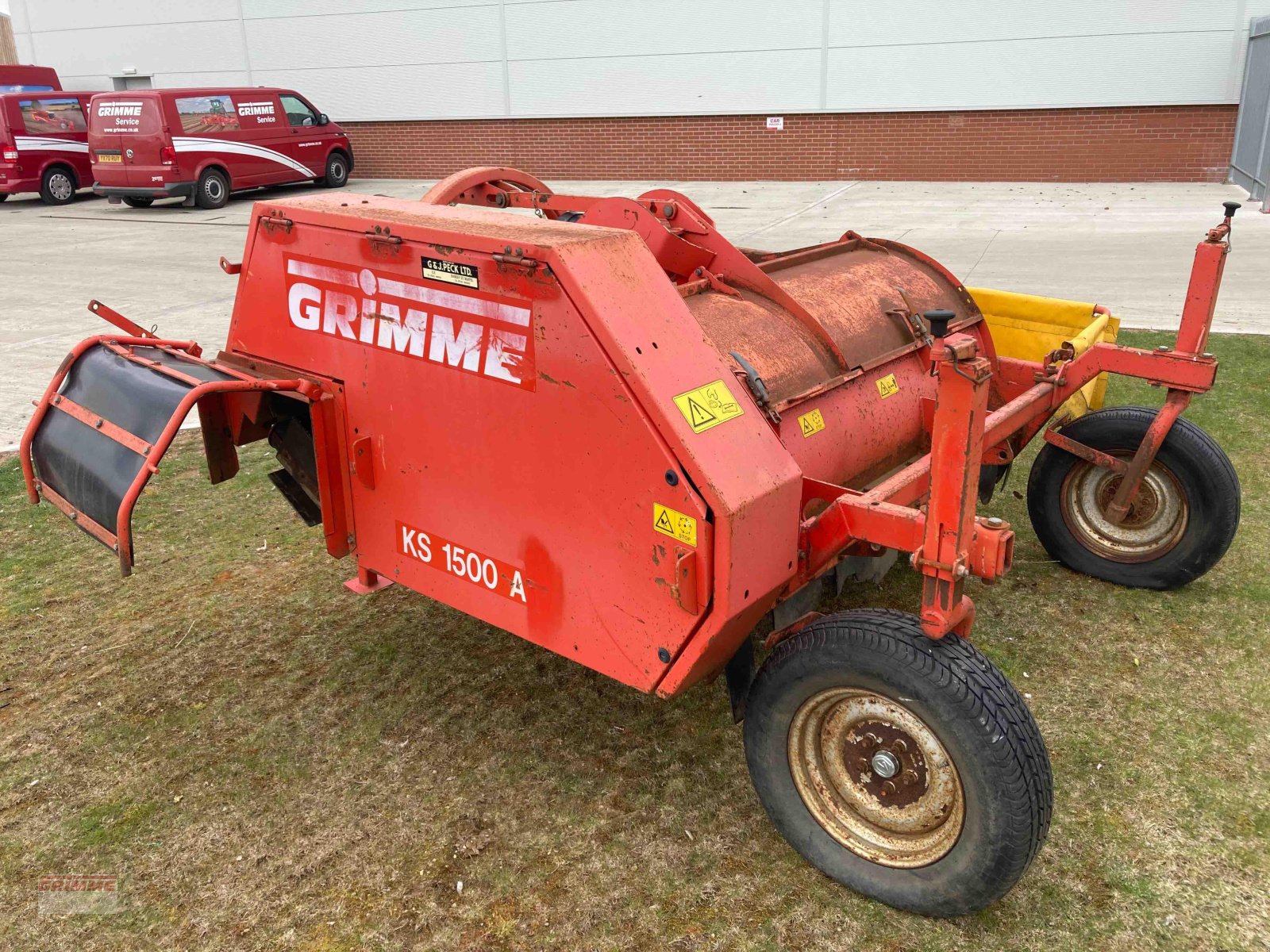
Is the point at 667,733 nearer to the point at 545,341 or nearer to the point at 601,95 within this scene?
the point at 545,341

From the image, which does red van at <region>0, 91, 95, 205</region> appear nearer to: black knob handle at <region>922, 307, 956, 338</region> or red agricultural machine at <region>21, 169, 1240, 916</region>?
red agricultural machine at <region>21, 169, 1240, 916</region>

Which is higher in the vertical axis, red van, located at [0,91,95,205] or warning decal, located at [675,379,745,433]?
red van, located at [0,91,95,205]

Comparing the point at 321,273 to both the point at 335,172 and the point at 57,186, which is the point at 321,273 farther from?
the point at 57,186

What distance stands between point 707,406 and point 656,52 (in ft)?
53.3

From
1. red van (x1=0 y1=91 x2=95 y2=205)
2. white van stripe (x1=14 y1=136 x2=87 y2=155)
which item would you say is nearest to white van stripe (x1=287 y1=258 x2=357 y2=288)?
red van (x1=0 y1=91 x2=95 y2=205)

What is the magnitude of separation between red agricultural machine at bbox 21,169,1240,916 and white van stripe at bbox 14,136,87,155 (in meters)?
16.5

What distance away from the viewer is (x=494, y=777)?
3266mm

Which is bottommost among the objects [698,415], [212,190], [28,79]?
[212,190]

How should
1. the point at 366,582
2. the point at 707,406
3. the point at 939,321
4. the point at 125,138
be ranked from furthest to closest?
the point at 125,138
the point at 366,582
the point at 707,406
the point at 939,321

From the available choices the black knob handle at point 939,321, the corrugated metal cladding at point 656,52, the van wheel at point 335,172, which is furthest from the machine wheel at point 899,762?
the van wheel at point 335,172

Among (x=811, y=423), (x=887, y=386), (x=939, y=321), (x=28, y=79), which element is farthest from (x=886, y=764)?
(x=28, y=79)

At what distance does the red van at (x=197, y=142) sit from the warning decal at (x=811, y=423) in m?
14.8

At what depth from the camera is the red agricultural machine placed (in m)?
2.50

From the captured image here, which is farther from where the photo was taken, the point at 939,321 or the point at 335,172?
the point at 335,172
